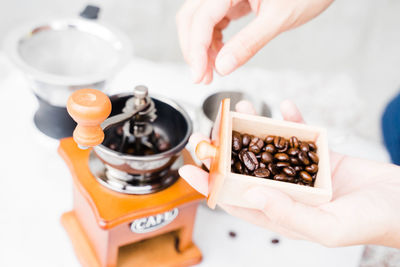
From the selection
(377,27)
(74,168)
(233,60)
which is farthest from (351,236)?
(377,27)

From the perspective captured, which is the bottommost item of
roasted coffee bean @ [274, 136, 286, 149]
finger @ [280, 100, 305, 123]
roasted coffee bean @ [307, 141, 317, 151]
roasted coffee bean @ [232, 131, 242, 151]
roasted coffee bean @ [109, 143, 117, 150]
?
roasted coffee bean @ [109, 143, 117, 150]

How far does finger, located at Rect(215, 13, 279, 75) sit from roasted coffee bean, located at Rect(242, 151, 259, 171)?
21 centimetres

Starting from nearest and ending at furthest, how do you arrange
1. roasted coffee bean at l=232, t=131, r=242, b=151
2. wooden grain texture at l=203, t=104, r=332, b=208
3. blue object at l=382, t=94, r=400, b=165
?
wooden grain texture at l=203, t=104, r=332, b=208 → roasted coffee bean at l=232, t=131, r=242, b=151 → blue object at l=382, t=94, r=400, b=165

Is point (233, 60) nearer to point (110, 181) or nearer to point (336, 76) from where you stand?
point (110, 181)

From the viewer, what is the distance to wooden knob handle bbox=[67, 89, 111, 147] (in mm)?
622

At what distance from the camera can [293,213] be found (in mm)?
720

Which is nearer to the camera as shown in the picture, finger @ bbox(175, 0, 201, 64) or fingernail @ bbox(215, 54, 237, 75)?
fingernail @ bbox(215, 54, 237, 75)

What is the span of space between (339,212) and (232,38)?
0.46m

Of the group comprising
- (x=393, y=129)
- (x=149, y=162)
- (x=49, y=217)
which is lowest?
(x=49, y=217)

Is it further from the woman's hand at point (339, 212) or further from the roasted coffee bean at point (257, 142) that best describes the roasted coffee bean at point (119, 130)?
the roasted coffee bean at point (257, 142)

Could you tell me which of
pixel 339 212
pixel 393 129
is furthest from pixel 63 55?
pixel 393 129

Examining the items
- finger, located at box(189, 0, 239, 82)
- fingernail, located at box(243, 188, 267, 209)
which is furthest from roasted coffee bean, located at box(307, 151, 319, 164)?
finger, located at box(189, 0, 239, 82)

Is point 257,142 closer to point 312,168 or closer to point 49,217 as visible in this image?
point 312,168

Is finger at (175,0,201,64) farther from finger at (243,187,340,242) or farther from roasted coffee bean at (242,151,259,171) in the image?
finger at (243,187,340,242)
